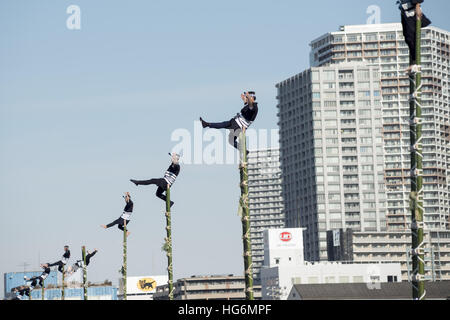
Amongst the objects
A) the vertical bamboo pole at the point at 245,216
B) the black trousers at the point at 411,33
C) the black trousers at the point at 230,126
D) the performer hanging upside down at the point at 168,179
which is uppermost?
the black trousers at the point at 411,33

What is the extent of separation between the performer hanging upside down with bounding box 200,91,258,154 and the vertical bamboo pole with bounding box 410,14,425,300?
17.9 ft

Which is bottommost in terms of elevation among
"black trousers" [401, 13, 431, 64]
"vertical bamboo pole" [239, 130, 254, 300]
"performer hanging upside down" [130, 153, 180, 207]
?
"vertical bamboo pole" [239, 130, 254, 300]

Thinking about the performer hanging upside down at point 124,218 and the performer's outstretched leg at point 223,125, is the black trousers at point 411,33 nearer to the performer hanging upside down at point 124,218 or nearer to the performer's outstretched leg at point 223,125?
the performer's outstretched leg at point 223,125

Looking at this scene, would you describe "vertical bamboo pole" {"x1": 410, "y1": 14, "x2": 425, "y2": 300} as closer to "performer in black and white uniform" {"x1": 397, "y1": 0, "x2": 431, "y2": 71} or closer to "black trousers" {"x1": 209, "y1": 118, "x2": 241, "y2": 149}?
"performer in black and white uniform" {"x1": 397, "y1": 0, "x2": 431, "y2": 71}

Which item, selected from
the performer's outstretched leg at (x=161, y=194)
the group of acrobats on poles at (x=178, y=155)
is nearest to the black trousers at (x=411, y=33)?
the group of acrobats on poles at (x=178, y=155)

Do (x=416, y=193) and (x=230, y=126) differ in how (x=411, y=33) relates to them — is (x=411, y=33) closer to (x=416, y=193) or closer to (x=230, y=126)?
(x=416, y=193)

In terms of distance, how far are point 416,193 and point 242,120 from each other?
7.04 m

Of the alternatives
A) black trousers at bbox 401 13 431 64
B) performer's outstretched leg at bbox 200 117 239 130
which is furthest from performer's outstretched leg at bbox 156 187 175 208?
black trousers at bbox 401 13 431 64

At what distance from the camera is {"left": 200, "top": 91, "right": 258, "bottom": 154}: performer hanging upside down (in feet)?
90.9

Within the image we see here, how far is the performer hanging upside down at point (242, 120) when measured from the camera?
90.9ft

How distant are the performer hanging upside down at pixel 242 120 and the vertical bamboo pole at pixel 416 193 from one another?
215 inches

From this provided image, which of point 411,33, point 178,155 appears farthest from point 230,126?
point 178,155
